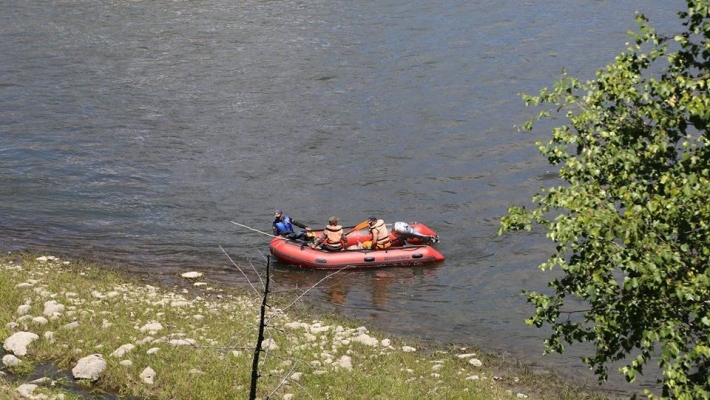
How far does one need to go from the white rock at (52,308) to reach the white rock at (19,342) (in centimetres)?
107

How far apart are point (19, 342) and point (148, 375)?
2802 mm

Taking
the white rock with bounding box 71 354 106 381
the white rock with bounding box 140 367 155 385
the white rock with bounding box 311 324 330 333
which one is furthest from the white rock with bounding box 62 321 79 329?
the white rock with bounding box 311 324 330 333

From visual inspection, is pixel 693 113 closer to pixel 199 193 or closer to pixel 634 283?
pixel 634 283

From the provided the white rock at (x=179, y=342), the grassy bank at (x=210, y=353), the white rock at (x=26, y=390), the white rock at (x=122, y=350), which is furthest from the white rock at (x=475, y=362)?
the white rock at (x=26, y=390)

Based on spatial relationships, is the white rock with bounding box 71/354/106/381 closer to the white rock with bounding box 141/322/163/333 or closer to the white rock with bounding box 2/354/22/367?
the white rock with bounding box 2/354/22/367

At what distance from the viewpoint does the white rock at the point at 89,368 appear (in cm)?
1644

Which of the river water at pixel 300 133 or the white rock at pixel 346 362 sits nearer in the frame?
the white rock at pixel 346 362

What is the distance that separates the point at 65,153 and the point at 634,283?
29.2 m

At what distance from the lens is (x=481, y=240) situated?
94.3ft

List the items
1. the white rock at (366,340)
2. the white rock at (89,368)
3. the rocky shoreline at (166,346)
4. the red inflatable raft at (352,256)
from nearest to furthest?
the white rock at (89,368) < the rocky shoreline at (166,346) < the white rock at (366,340) < the red inflatable raft at (352,256)

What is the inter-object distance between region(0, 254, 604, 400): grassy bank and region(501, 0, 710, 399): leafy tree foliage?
5125 mm

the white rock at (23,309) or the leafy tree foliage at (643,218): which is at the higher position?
the leafy tree foliage at (643,218)

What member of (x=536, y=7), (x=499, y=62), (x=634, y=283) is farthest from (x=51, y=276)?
(x=536, y=7)

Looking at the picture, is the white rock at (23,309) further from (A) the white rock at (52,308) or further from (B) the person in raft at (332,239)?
(B) the person in raft at (332,239)
